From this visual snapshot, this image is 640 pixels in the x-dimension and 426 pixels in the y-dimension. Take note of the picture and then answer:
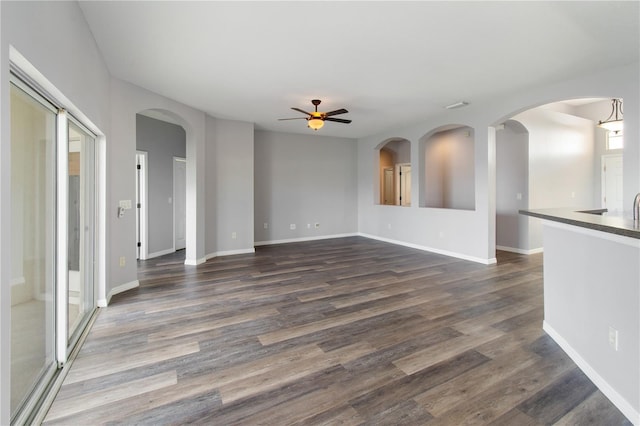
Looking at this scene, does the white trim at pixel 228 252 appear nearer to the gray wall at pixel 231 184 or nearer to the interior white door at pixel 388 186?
the gray wall at pixel 231 184

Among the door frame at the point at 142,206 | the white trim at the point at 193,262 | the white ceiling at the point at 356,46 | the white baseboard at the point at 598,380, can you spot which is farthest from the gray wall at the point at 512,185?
the door frame at the point at 142,206

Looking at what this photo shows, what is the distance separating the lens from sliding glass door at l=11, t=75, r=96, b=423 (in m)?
1.66

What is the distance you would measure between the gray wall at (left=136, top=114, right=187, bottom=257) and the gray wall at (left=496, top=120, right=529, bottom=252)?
6.91m

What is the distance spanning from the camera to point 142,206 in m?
5.85

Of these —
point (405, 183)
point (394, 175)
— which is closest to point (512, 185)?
point (405, 183)

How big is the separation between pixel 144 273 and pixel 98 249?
5.04 ft

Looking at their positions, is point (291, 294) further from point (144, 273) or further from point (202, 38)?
point (202, 38)

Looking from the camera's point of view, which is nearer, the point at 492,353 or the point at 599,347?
the point at 599,347

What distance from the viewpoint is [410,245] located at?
6.98 m

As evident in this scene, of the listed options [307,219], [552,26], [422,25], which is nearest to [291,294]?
[422,25]

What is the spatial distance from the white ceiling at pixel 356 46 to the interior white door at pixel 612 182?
448 centimetres

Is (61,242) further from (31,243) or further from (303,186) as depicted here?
(303,186)

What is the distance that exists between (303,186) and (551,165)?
5.61m

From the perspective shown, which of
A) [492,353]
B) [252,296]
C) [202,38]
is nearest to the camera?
[492,353]
